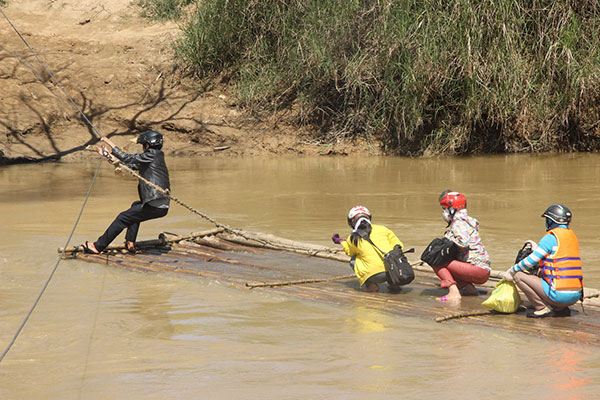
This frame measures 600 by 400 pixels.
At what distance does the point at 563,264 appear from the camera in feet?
17.5

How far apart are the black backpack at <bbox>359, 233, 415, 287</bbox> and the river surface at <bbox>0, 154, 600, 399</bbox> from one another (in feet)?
1.28

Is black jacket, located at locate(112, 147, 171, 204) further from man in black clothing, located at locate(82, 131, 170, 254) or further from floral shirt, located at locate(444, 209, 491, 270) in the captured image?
floral shirt, located at locate(444, 209, 491, 270)

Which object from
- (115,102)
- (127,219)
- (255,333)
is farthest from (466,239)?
(115,102)

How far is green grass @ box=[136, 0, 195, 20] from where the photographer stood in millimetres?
20516

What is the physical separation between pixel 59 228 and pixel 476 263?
5.73m

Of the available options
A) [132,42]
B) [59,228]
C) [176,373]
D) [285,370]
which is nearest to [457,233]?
[285,370]

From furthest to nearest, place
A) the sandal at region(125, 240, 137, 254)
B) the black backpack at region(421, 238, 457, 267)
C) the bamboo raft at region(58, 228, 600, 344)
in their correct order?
the sandal at region(125, 240, 137, 254) < the black backpack at region(421, 238, 457, 267) < the bamboo raft at region(58, 228, 600, 344)

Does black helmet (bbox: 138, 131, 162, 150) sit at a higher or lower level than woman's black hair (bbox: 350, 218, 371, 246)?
higher

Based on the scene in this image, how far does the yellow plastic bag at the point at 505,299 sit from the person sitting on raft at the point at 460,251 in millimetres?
470

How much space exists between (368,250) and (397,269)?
12.3 inches

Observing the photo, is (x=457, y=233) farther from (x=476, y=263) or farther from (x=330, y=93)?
(x=330, y=93)

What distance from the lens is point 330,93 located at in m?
17.1

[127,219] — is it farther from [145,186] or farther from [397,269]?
[397,269]

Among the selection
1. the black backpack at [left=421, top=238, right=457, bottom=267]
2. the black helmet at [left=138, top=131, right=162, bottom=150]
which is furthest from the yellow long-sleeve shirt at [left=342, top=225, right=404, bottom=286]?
the black helmet at [left=138, top=131, right=162, bottom=150]
